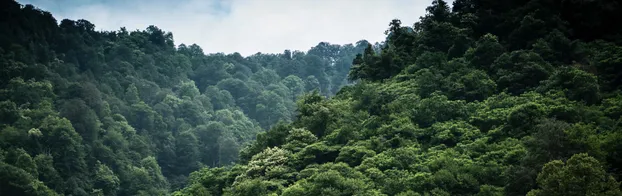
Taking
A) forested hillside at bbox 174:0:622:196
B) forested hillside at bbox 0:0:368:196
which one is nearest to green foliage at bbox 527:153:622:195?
forested hillside at bbox 174:0:622:196

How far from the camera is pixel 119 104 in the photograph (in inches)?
3238

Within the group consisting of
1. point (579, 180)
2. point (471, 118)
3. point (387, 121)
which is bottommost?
point (579, 180)

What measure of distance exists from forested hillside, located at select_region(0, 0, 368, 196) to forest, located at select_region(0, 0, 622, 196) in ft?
0.72

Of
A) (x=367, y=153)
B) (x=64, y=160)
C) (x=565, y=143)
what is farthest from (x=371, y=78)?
(x=64, y=160)

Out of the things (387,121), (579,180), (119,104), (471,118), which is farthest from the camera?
(119,104)

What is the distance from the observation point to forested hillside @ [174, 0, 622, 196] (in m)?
25.0

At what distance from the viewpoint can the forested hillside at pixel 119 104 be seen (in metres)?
59.7

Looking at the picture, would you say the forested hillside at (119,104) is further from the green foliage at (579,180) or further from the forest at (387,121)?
the green foliage at (579,180)

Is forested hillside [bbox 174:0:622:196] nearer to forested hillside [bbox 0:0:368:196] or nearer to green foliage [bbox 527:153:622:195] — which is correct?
green foliage [bbox 527:153:622:195]

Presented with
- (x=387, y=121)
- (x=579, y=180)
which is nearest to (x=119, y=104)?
(x=387, y=121)

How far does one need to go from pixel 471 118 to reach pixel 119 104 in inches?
2285

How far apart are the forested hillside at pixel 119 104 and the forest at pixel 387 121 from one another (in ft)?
0.72

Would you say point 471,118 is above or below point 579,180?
above

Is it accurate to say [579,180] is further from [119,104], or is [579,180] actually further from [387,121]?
[119,104]
